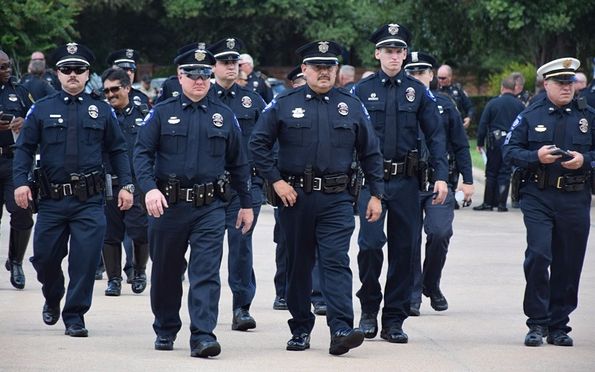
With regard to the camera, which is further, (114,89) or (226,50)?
(114,89)

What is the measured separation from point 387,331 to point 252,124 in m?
2.44

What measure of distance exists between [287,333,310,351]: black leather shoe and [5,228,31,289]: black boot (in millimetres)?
4118

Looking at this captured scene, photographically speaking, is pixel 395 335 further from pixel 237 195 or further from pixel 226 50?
pixel 226 50

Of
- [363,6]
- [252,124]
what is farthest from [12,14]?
[363,6]

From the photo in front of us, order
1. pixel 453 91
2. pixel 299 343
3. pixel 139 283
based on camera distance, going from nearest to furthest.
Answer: pixel 299 343, pixel 139 283, pixel 453 91

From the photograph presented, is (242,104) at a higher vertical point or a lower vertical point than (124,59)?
lower

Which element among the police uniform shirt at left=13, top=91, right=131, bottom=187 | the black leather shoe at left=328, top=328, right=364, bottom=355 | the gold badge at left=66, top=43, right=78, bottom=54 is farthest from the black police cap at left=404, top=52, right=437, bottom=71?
the black leather shoe at left=328, top=328, right=364, bottom=355

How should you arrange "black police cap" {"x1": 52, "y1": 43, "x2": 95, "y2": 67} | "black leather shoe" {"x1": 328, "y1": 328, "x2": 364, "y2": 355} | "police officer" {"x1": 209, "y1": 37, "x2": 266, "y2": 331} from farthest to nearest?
"police officer" {"x1": 209, "y1": 37, "x2": 266, "y2": 331} < "black police cap" {"x1": 52, "y1": 43, "x2": 95, "y2": 67} < "black leather shoe" {"x1": 328, "y1": 328, "x2": 364, "y2": 355}

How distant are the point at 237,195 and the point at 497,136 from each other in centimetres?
1150

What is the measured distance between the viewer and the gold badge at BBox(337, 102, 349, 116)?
9.66 meters

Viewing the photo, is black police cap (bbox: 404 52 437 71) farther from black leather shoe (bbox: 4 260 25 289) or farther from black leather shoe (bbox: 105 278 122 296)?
black leather shoe (bbox: 4 260 25 289)

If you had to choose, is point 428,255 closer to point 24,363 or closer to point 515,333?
point 515,333

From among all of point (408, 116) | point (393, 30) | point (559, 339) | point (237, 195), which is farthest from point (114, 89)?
point (559, 339)

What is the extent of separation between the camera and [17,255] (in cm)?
1322
